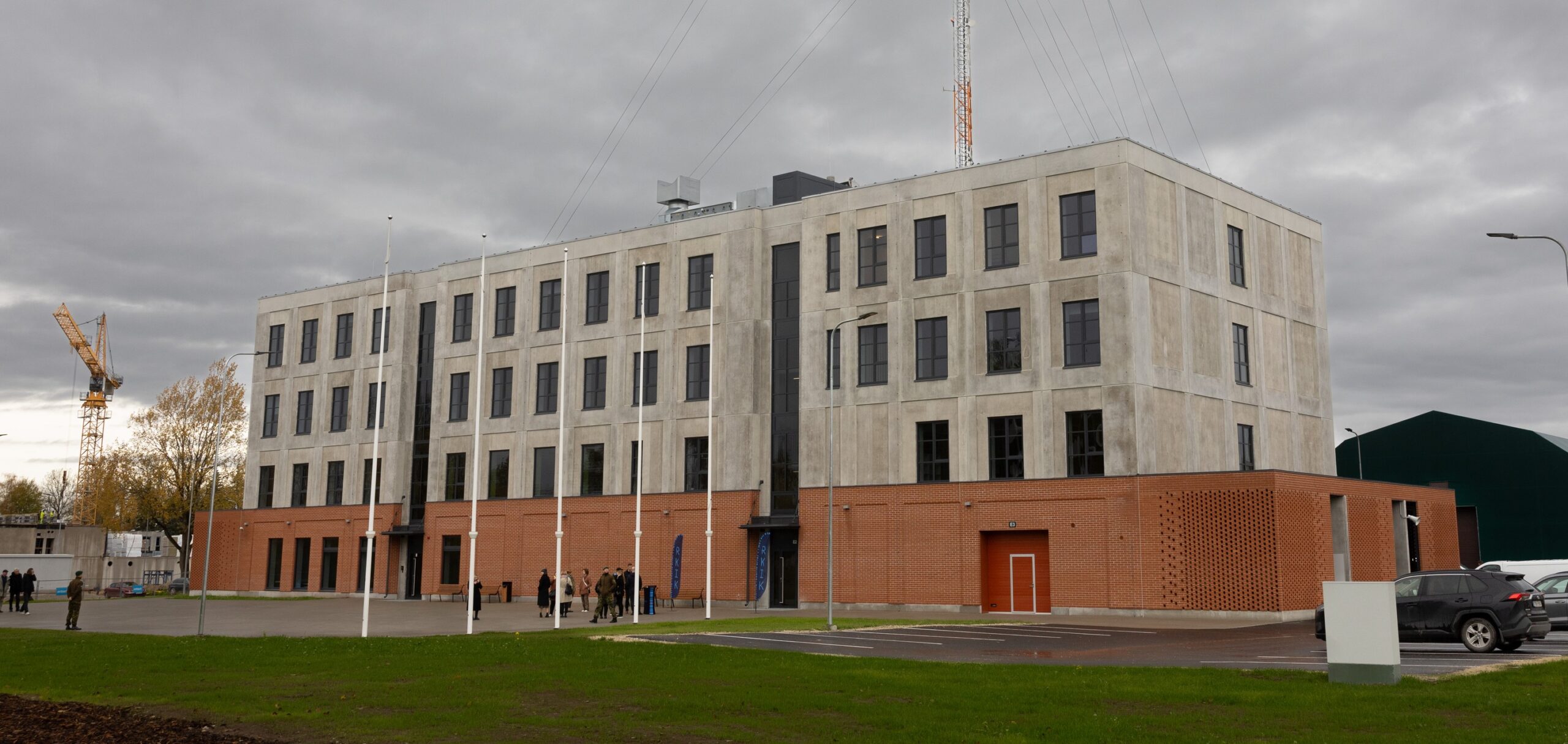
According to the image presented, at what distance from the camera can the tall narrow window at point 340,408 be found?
225ft

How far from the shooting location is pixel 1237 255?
49188mm

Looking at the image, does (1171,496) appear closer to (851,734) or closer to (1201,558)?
(1201,558)

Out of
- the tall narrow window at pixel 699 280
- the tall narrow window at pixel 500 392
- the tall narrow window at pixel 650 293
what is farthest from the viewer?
the tall narrow window at pixel 500 392

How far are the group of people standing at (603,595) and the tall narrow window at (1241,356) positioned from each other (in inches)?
981

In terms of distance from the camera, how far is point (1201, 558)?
40.2 meters

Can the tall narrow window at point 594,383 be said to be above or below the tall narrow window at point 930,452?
above

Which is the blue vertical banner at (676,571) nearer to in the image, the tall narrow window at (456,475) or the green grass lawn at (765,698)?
the tall narrow window at (456,475)

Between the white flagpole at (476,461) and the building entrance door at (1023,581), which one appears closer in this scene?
the white flagpole at (476,461)

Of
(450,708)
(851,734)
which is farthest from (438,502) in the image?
(851,734)

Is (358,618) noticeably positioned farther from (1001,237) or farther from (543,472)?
(1001,237)

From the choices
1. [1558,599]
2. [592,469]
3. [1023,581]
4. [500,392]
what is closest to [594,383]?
[592,469]

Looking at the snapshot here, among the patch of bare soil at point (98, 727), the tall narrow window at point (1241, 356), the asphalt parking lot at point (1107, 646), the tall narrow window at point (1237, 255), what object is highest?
the tall narrow window at point (1237, 255)

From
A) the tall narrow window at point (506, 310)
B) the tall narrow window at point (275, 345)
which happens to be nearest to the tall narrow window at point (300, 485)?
the tall narrow window at point (275, 345)

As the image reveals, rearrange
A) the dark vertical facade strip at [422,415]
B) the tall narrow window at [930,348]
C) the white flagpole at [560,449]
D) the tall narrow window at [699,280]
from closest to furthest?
the white flagpole at [560,449] → the tall narrow window at [930,348] → the tall narrow window at [699,280] → the dark vertical facade strip at [422,415]
